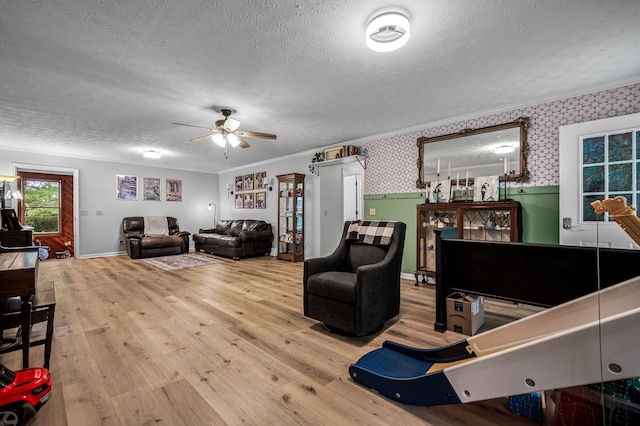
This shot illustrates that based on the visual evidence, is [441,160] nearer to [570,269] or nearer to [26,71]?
[570,269]

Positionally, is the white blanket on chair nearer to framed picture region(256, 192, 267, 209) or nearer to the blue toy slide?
framed picture region(256, 192, 267, 209)

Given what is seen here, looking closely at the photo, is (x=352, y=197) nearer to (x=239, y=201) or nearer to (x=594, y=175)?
(x=239, y=201)

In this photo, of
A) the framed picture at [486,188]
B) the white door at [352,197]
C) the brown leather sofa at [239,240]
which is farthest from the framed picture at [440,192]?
the brown leather sofa at [239,240]

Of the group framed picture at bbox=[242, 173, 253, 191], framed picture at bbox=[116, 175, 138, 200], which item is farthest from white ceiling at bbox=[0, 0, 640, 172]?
framed picture at bbox=[242, 173, 253, 191]

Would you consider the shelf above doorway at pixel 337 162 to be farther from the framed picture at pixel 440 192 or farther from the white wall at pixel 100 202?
the white wall at pixel 100 202

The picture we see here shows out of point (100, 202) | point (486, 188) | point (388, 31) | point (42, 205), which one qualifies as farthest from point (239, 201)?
point (388, 31)

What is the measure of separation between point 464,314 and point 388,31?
2.38m

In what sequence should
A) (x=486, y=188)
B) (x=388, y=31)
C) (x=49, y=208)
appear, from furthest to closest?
(x=49, y=208) → (x=486, y=188) → (x=388, y=31)

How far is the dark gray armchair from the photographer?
7.42 ft

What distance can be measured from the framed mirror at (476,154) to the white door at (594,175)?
0.51m

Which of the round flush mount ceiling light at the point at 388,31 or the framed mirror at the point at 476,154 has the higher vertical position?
the round flush mount ceiling light at the point at 388,31

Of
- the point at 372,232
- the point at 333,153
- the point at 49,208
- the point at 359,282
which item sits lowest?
the point at 359,282

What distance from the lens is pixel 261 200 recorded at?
24.4ft

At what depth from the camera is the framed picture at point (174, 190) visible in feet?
26.0
